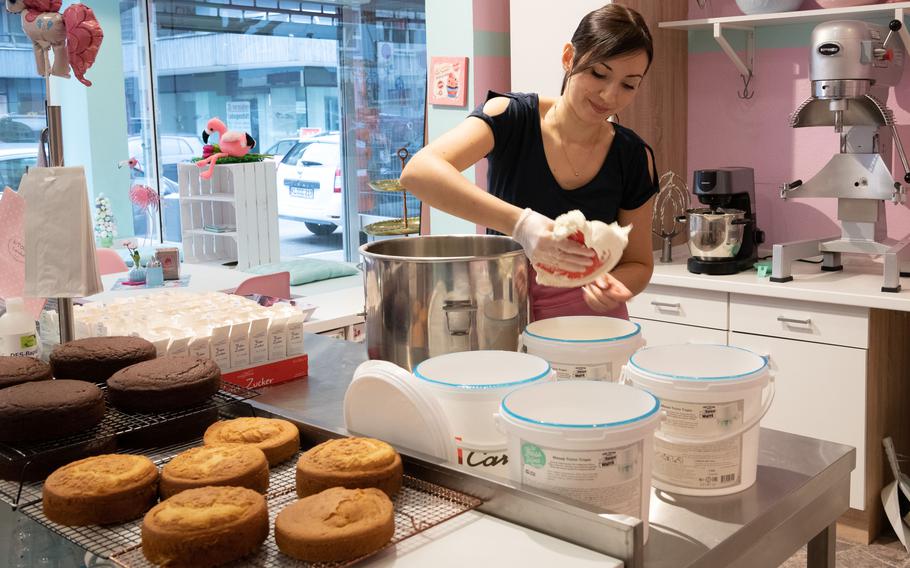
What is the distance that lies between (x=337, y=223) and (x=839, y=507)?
586cm

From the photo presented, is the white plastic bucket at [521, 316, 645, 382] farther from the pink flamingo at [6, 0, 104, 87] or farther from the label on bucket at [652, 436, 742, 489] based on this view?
the pink flamingo at [6, 0, 104, 87]

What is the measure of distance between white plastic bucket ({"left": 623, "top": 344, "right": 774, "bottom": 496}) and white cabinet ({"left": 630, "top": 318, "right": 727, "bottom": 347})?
1989 mm

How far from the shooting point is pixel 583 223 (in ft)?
4.38

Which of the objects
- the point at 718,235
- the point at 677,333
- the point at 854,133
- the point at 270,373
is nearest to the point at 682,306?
the point at 677,333

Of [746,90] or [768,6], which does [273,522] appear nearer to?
[768,6]

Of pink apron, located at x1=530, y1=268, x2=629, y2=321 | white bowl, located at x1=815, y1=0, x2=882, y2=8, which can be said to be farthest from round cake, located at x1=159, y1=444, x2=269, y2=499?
white bowl, located at x1=815, y1=0, x2=882, y2=8

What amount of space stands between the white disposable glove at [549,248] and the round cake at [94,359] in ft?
2.16

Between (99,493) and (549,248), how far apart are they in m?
0.70

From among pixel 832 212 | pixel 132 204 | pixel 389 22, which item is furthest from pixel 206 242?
pixel 832 212

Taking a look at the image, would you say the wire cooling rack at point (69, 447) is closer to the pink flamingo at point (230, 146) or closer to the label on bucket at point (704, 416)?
the label on bucket at point (704, 416)

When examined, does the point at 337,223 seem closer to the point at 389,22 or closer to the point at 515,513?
the point at 389,22

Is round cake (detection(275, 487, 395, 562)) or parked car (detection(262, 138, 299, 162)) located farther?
parked car (detection(262, 138, 299, 162))

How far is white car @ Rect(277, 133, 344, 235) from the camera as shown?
269 inches

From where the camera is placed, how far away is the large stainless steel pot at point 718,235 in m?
3.19
